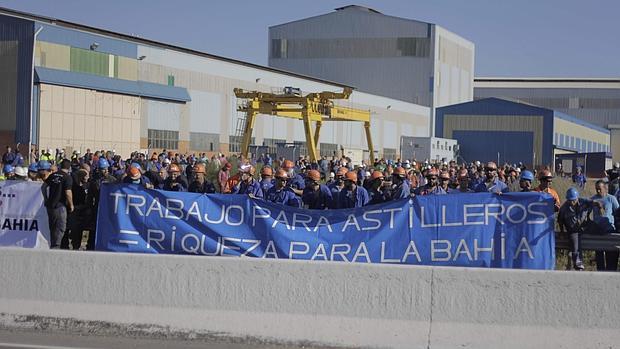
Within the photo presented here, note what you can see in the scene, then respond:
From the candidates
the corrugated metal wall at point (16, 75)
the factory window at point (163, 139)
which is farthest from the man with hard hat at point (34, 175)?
the factory window at point (163, 139)

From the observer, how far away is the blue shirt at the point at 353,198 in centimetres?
1145

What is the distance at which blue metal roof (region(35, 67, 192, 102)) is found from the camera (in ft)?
141

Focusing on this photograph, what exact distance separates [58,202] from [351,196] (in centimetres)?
A: 381

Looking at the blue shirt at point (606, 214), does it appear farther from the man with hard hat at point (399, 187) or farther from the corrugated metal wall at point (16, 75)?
the corrugated metal wall at point (16, 75)

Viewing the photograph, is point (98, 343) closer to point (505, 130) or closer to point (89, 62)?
point (89, 62)

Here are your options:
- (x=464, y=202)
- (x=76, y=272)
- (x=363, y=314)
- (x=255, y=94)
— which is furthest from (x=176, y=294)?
(x=255, y=94)

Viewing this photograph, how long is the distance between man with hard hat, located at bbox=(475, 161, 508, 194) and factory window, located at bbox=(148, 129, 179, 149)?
112 ft

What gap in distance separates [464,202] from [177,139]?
4348 cm

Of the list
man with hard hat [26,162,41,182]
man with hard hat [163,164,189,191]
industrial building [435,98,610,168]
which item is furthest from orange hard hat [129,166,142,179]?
industrial building [435,98,610,168]

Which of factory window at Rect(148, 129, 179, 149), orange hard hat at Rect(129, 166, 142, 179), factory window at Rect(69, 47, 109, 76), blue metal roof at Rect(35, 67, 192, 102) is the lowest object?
orange hard hat at Rect(129, 166, 142, 179)

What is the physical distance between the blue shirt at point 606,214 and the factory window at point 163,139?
39.7m

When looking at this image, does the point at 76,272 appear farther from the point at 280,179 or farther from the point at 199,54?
the point at 199,54

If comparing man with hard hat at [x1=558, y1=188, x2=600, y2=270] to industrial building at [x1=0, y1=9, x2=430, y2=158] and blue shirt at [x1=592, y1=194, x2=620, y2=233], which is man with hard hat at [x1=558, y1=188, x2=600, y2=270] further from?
industrial building at [x1=0, y1=9, x2=430, y2=158]

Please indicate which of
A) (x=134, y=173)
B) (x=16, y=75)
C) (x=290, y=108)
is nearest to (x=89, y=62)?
(x=16, y=75)
